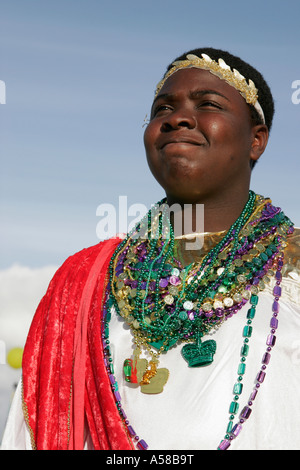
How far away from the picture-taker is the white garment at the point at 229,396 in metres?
2.71

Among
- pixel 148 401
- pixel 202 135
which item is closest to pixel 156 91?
pixel 202 135

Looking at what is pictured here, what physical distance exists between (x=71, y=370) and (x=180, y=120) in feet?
4.18

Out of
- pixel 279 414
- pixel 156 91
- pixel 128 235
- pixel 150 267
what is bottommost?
pixel 279 414

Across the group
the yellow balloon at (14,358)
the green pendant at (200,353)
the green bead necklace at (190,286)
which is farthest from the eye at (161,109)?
the yellow balloon at (14,358)

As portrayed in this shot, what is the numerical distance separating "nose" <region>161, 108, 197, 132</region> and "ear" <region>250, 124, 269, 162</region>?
0.39 metres

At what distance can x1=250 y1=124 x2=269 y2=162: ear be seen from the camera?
3.32 metres

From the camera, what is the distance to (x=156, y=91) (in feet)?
11.4

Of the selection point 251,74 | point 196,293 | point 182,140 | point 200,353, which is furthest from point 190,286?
point 251,74

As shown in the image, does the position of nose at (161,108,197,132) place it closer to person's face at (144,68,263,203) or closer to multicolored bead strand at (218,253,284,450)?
person's face at (144,68,263,203)

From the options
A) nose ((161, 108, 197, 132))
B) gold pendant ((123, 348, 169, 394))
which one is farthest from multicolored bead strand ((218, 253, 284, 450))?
nose ((161, 108, 197, 132))
